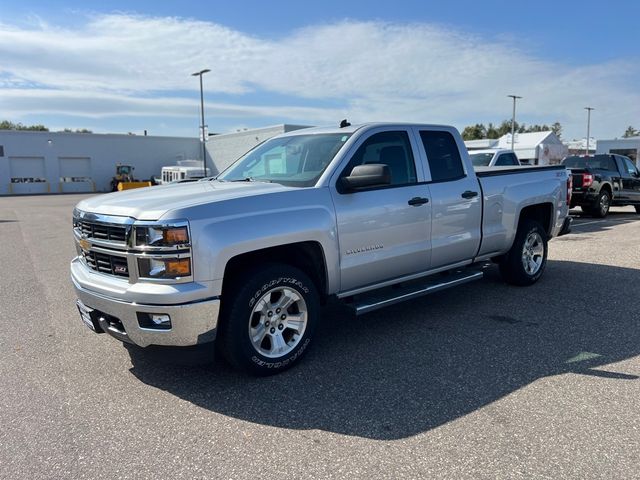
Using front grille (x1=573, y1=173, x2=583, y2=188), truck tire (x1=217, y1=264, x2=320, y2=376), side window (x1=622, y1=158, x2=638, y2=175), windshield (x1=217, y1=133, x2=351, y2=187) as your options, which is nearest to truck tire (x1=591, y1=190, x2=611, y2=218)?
front grille (x1=573, y1=173, x2=583, y2=188)

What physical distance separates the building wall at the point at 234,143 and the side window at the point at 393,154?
99.4ft

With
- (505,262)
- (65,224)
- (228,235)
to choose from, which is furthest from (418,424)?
(65,224)

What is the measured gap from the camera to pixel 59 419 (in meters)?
3.47

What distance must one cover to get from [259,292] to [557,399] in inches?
90.9

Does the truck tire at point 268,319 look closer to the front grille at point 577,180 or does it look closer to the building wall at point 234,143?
the front grille at point 577,180

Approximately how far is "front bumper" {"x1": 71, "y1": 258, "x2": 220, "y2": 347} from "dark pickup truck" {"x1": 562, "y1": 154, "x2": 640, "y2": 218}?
44.9 ft

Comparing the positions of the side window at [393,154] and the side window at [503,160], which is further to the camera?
the side window at [503,160]

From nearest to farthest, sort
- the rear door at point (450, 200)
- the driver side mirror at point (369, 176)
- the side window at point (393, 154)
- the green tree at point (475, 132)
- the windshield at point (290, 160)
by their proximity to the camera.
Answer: the driver side mirror at point (369, 176) → the windshield at point (290, 160) → the side window at point (393, 154) → the rear door at point (450, 200) → the green tree at point (475, 132)

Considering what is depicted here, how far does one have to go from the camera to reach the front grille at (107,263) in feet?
12.2

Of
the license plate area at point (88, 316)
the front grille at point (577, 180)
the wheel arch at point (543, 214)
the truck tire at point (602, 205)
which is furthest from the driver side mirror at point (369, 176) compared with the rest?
the truck tire at point (602, 205)

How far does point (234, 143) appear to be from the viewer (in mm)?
43344

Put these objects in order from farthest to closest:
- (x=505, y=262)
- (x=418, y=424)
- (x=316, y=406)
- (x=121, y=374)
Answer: (x=505, y=262) → (x=121, y=374) → (x=316, y=406) → (x=418, y=424)

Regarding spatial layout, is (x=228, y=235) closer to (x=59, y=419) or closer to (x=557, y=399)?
(x=59, y=419)

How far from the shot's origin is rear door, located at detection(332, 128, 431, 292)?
14.5 feet
